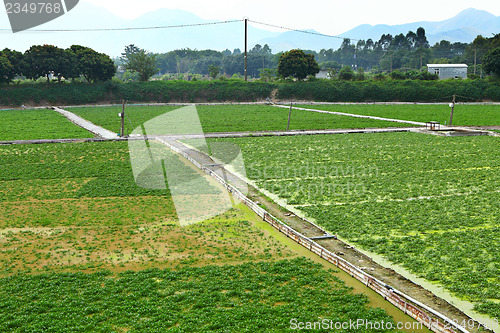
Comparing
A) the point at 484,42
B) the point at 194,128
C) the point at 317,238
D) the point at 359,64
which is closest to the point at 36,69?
the point at 194,128

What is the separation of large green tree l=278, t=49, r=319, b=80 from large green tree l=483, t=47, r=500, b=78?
24.8 meters

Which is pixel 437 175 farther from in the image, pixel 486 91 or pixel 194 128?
pixel 486 91

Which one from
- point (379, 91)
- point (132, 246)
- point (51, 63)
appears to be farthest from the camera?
point (379, 91)

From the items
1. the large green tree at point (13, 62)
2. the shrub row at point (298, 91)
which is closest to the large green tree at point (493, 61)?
the shrub row at point (298, 91)

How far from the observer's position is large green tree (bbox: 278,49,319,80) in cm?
7562

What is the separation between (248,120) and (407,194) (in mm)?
27779

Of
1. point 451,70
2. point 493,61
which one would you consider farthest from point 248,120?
point 451,70

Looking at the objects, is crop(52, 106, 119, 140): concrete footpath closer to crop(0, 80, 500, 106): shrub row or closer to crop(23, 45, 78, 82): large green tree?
crop(23, 45, 78, 82): large green tree

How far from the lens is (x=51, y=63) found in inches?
2616

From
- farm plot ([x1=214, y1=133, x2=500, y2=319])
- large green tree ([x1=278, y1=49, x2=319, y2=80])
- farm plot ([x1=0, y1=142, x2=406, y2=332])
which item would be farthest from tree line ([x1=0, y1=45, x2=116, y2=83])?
Answer: farm plot ([x1=0, y1=142, x2=406, y2=332])

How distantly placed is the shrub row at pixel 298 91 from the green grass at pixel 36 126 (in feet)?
52.1

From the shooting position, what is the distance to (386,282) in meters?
12.6

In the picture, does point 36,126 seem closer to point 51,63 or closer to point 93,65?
point 51,63

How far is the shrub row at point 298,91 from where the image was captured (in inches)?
2736
